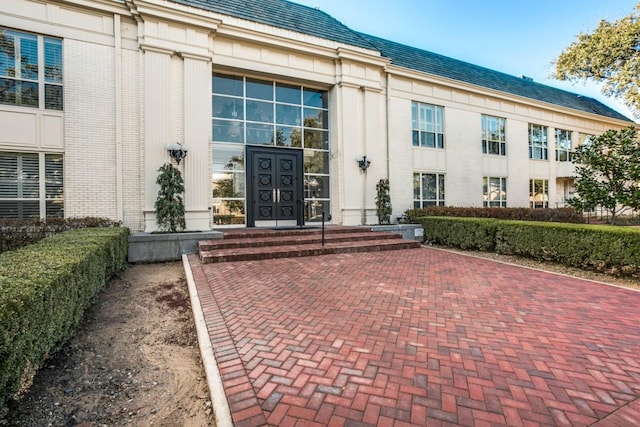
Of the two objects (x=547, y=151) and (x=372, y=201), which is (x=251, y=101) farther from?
(x=547, y=151)

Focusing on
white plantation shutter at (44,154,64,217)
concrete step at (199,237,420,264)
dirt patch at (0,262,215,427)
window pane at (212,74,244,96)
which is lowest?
dirt patch at (0,262,215,427)

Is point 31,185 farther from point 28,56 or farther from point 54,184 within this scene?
point 28,56

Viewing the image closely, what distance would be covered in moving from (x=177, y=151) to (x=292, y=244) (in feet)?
14.1

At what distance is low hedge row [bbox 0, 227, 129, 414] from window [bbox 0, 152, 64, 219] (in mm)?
4644

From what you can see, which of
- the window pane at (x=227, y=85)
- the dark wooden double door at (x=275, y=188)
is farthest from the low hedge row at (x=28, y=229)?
the window pane at (x=227, y=85)

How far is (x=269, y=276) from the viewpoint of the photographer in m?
5.68

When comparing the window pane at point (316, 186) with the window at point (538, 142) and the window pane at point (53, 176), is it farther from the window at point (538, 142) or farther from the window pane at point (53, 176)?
the window at point (538, 142)

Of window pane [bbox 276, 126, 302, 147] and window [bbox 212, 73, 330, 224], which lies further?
window pane [bbox 276, 126, 302, 147]

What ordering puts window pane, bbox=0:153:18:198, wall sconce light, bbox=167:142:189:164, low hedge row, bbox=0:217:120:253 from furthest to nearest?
wall sconce light, bbox=167:142:189:164
window pane, bbox=0:153:18:198
low hedge row, bbox=0:217:120:253

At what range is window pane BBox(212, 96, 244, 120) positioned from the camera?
10328mm

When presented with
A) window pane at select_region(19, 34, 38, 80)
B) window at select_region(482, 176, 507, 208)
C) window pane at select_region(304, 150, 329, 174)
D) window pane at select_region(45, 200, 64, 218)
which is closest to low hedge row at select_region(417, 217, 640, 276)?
window pane at select_region(304, 150, 329, 174)

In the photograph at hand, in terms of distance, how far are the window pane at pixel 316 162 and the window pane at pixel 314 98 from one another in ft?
6.22

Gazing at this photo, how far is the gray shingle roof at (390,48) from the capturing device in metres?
A: 10.6

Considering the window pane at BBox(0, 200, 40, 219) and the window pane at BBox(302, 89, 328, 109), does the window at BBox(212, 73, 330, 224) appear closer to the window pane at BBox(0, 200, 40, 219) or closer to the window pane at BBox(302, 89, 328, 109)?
the window pane at BBox(302, 89, 328, 109)
